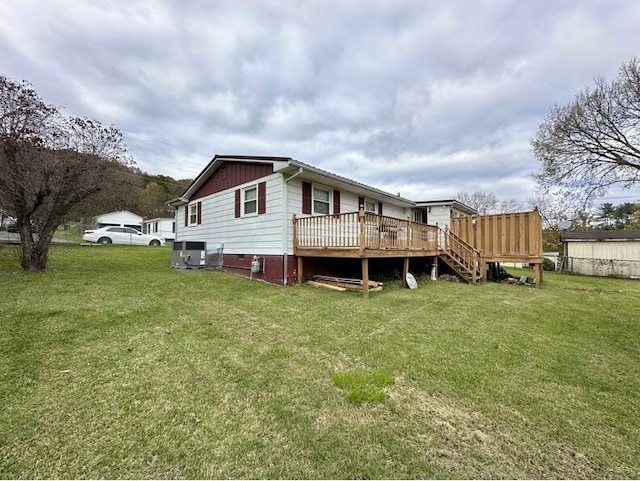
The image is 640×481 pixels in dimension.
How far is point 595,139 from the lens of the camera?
8.35 m

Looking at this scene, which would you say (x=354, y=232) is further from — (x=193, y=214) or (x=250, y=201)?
(x=193, y=214)

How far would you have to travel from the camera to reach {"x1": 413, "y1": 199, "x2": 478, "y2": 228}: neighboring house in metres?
14.4

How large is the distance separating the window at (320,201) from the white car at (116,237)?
19.1m

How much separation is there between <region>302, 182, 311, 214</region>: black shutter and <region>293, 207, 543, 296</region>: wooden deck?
0.58 m

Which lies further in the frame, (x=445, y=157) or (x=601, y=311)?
(x=445, y=157)

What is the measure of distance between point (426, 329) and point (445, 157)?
2299cm

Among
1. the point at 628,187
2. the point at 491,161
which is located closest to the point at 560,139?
the point at 628,187

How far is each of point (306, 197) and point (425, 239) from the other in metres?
4.39

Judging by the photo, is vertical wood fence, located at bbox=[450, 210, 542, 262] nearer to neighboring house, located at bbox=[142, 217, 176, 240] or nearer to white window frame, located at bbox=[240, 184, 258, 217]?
white window frame, located at bbox=[240, 184, 258, 217]

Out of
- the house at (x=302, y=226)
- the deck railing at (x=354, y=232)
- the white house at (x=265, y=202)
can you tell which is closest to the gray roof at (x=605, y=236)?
the house at (x=302, y=226)

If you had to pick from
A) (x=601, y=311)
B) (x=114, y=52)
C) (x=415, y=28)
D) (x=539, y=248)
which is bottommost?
(x=601, y=311)

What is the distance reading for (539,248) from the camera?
33.3 feet

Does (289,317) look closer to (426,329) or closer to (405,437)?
(426,329)

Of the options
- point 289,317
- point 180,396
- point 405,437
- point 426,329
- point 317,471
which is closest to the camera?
point 317,471
